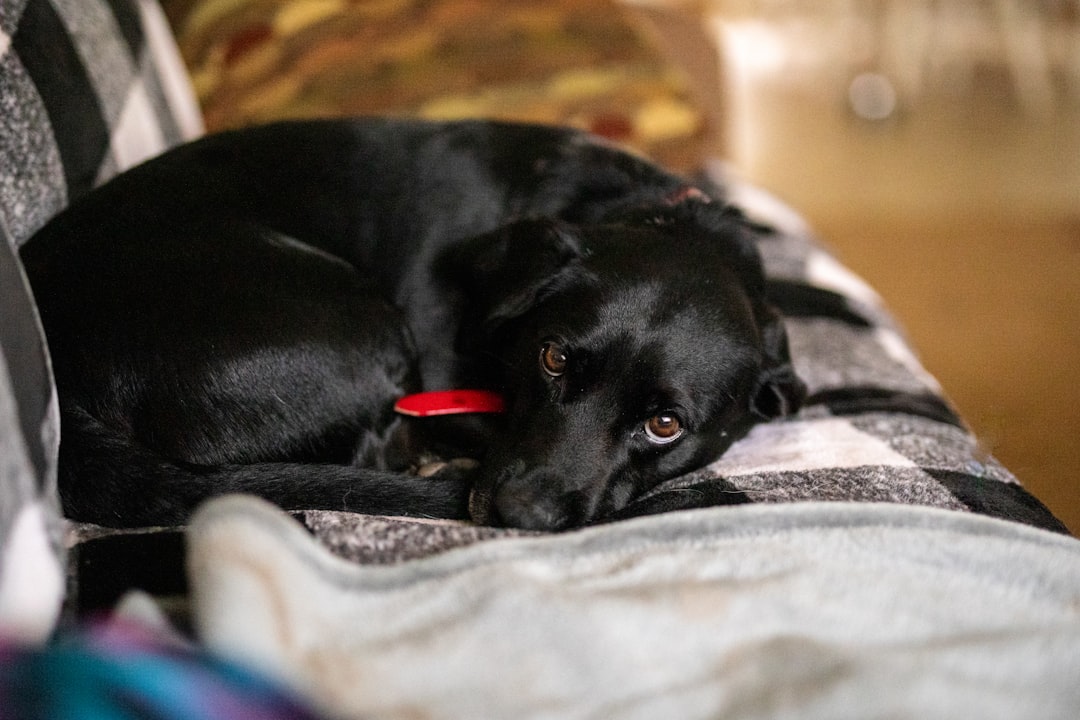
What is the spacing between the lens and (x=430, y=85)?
96.3 inches

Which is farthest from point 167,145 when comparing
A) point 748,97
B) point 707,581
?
point 748,97

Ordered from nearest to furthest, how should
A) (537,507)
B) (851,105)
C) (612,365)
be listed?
1. (537,507)
2. (612,365)
3. (851,105)

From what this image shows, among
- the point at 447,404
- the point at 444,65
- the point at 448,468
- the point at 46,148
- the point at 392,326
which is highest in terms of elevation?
the point at 444,65

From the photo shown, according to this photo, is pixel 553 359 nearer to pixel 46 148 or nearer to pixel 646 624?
pixel 646 624

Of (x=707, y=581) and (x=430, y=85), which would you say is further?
(x=430, y=85)

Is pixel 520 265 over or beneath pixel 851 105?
beneath

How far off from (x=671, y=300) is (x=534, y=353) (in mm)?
236

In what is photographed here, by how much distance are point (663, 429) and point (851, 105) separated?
5.19 m

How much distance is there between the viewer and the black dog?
4.05ft

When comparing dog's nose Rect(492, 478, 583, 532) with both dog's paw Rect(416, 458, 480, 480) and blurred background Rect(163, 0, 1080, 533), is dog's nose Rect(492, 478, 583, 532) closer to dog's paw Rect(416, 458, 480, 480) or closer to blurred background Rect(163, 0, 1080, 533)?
dog's paw Rect(416, 458, 480, 480)

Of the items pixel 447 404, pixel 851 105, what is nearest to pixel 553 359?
pixel 447 404

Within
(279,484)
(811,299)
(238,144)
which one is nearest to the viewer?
(279,484)

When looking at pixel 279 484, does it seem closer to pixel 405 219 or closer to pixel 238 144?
pixel 405 219

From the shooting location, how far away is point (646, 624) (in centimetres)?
85
